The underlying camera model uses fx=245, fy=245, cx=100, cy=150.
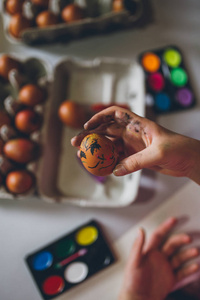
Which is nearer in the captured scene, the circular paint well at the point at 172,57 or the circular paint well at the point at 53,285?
the circular paint well at the point at 53,285

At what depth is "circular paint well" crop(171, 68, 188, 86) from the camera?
3.20 feet

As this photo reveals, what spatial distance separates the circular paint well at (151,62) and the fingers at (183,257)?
0.68 metres

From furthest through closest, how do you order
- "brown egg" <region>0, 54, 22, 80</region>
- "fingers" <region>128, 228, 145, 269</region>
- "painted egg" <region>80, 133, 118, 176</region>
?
"brown egg" <region>0, 54, 22, 80</region>, "fingers" <region>128, 228, 145, 269</region>, "painted egg" <region>80, 133, 118, 176</region>

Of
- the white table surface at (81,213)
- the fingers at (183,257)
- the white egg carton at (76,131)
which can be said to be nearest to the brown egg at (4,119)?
the white egg carton at (76,131)

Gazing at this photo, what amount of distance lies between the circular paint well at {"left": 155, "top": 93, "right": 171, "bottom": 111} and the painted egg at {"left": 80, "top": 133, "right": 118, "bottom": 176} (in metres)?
0.50

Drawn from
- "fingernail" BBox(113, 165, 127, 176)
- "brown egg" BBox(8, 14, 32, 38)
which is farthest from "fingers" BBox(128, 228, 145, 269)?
"brown egg" BBox(8, 14, 32, 38)

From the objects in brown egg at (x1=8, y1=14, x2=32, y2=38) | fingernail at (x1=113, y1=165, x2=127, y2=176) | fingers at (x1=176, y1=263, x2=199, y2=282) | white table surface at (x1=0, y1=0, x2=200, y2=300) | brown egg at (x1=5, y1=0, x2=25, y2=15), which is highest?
brown egg at (x1=5, y1=0, x2=25, y2=15)

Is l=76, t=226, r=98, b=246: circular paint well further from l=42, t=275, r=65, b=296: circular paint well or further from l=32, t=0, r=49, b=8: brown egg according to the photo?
l=32, t=0, r=49, b=8: brown egg

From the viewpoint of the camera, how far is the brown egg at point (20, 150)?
79 cm

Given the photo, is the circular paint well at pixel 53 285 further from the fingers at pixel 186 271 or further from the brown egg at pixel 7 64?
the brown egg at pixel 7 64

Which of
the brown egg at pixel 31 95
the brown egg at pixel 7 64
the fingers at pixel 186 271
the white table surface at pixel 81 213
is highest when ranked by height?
the brown egg at pixel 7 64

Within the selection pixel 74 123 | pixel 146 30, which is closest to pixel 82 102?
pixel 74 123

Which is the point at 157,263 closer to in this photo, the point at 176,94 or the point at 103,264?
the point at 103,264

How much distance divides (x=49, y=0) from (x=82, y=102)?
432 mm
